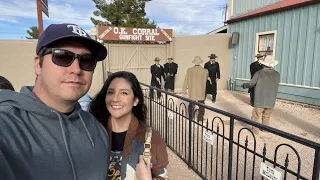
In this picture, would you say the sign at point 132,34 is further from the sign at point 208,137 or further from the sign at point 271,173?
the sign at point 271,173

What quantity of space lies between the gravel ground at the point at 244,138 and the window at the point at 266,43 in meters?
2.37

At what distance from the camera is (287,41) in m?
9.50

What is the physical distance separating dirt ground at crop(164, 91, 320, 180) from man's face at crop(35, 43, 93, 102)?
2.95m

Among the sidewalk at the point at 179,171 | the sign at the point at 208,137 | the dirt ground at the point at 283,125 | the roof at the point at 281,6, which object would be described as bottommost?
the sidewalk at the point at 179,171

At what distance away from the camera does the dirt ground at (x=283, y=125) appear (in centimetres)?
384

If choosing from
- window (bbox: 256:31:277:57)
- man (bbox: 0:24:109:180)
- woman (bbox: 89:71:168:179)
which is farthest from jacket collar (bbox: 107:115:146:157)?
window (bbox: 256:31:277:57)

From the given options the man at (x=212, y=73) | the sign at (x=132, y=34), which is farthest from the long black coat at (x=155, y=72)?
the sign at (x=132, y=34)

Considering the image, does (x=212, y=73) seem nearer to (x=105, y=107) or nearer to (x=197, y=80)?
(x=197, y=80)

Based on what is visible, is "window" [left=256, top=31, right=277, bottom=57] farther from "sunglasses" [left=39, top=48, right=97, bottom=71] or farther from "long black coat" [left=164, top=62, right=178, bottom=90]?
"sunglasses" [left=39, top=48, right=97, bottom=71]

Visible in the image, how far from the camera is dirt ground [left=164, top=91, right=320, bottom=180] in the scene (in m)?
3.84

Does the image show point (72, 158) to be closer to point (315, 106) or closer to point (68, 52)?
point (68, 52)

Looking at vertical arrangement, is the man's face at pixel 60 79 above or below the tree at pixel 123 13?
below

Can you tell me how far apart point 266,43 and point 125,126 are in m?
10.5

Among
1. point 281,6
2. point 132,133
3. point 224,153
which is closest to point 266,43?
point 281,6
